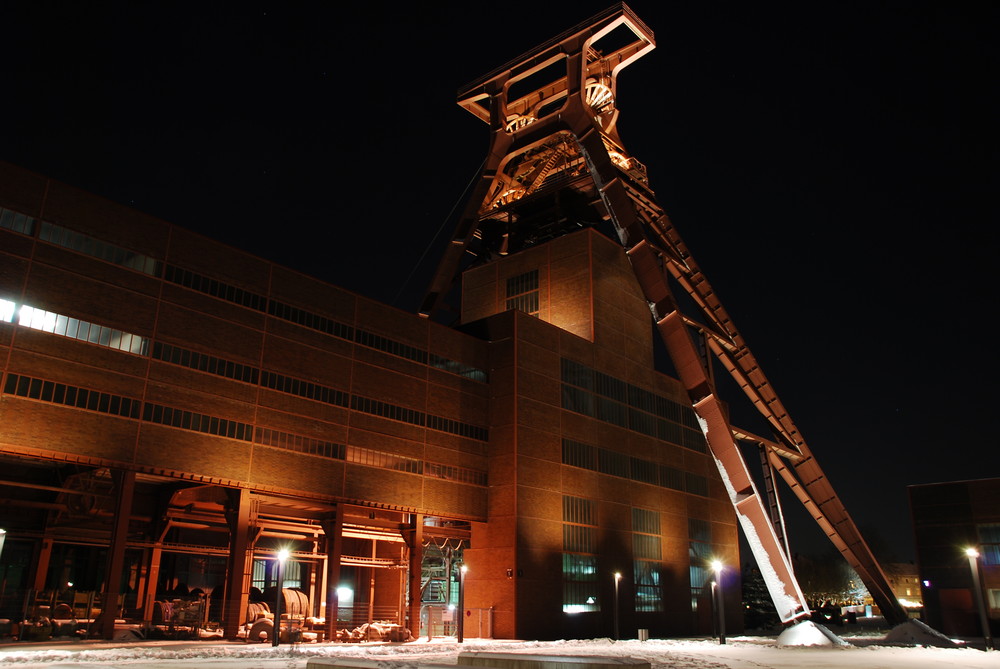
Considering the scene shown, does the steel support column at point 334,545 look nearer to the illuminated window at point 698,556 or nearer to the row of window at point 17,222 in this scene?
the row of window at point 17,222

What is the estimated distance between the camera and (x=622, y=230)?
4400 cm

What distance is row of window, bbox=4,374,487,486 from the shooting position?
27141 millimetres

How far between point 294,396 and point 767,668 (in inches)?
871

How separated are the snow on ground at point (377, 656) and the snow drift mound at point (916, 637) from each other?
2.15 m

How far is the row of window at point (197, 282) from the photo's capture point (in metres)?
28.4

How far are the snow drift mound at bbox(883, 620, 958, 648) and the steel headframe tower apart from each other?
636cm

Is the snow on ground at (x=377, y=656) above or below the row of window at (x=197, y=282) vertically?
below

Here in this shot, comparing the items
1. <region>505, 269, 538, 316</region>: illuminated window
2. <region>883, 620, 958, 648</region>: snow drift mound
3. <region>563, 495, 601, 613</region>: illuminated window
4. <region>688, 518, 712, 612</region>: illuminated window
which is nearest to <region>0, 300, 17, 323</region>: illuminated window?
<region>563, 495, 601, 613</region>: illuminated window

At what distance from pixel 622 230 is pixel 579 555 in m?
18.4

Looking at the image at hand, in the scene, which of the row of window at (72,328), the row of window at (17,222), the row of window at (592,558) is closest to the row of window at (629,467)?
the row of window at (592,558)

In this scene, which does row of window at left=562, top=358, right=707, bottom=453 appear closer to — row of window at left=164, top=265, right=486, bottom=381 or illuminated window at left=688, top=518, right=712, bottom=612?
illuminated window at left=688, top=518, right=712, bottom=612

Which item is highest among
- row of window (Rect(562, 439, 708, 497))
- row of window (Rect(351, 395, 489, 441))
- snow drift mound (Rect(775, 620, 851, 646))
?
row of window (Rect(351, 395, 489, 441))

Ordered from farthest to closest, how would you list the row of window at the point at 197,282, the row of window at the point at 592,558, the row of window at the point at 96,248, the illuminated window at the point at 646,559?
the illuminated window at the point at 646,559 < the row of window at the point at 592,558 < the row of window at the point at 96,248 < the row of window at the point at 197,282

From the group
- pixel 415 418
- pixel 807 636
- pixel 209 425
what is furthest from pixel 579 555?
pixel 209 425
